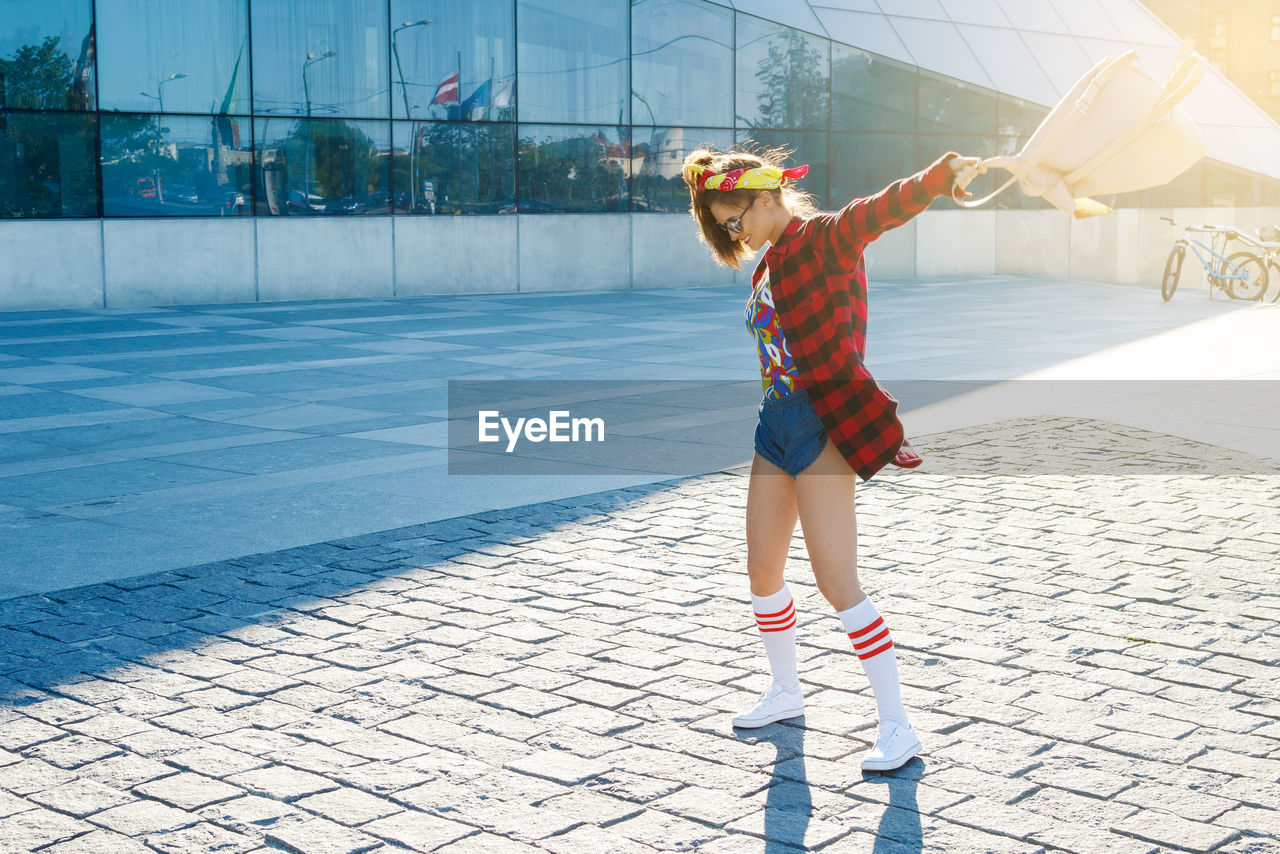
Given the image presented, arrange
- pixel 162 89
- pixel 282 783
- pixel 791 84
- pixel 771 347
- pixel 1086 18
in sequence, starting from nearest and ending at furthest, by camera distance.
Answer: pixel 282 783 → pixel 771 347 → pixel 162 89 → pixel 791 84 → pixel 1086 18

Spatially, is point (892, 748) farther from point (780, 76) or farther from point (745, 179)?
point (780, 76)

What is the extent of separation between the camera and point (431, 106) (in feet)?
71.4

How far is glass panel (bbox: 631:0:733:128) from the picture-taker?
23.7 metres

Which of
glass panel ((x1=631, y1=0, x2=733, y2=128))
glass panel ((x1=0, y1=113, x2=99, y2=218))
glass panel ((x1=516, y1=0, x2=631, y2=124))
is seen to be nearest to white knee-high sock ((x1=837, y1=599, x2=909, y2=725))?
glass panel ((x1=0, y1=113, x2=99, y2=218))

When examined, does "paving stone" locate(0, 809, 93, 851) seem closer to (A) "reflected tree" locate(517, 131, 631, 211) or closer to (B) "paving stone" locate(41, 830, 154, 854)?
(B) "paving stone" locate(41, 830, 154, 854)

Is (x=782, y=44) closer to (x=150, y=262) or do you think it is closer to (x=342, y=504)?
(x=150, y=262)

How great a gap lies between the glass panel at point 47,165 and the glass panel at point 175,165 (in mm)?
231

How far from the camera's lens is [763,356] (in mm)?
4129

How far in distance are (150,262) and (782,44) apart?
11.9 metres

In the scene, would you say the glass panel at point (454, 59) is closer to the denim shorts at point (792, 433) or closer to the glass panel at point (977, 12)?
the glass panel at point (977, 12)

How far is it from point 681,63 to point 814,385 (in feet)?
69.3

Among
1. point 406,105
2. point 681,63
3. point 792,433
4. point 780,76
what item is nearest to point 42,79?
point 406,105

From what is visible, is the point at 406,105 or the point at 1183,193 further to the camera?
the point at 1183,193

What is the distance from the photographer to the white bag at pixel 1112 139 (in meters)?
3.48
